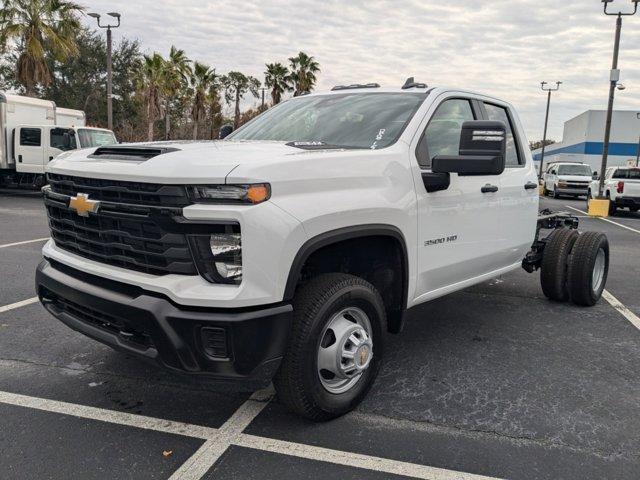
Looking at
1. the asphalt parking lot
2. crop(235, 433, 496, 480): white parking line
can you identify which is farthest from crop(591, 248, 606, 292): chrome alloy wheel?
crop(235, 433, 496, 480): white parking line

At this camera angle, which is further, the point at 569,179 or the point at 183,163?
the point at 569,179

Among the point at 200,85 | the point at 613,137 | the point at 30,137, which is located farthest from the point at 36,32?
the point at 613,137

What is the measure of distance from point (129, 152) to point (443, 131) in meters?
Result: 2.12

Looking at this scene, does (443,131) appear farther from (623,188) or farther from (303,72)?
(303,72)

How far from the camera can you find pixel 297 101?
4684 mm

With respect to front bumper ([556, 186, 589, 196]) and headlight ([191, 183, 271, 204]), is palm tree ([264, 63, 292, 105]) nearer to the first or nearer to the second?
front bumper ([556, 186, 589, 196])

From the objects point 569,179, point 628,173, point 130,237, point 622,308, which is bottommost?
point 622,308

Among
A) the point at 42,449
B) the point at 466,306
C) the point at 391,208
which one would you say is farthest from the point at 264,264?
the point at 466,306

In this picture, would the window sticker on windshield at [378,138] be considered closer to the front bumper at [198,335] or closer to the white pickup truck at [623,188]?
the front bumper at [198,335]

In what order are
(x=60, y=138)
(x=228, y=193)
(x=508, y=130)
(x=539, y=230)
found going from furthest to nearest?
1. (x=60, y=138)
2. (x=539, y=230)
3. (x=508, y=130)
4. (x=228, y=193)

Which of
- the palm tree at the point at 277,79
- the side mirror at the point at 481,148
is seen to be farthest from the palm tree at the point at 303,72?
the side mirror at the point at 481,148

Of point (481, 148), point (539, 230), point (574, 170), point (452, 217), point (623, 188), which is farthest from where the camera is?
point (574, 170)

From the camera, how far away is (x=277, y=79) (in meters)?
46.5

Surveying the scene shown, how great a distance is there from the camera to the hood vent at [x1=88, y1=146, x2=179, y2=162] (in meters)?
2.82
